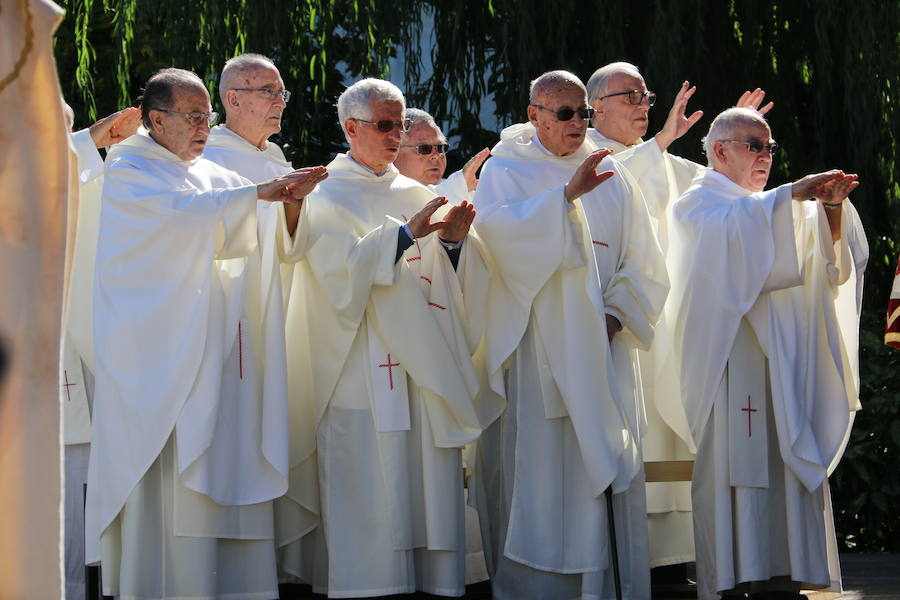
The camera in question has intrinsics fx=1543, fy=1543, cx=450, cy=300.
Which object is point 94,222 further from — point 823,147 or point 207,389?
point 823,147

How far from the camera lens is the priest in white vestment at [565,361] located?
6.68m

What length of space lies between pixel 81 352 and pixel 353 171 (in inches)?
61.7

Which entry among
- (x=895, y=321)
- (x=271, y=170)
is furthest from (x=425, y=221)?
(x=895, y=321)

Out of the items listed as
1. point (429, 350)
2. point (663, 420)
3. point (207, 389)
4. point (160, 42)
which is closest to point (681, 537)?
point (663, 420)

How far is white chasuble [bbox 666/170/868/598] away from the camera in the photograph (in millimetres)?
6906

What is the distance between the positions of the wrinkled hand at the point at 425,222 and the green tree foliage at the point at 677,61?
322cm

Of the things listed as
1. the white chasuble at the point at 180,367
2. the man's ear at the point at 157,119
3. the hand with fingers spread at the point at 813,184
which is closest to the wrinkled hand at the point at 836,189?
A: the hand with fingers spread at the point at 813,184

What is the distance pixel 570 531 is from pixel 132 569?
1867 millimetres

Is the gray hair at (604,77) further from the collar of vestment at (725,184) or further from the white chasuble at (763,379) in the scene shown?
the white chasuble at (763,379)

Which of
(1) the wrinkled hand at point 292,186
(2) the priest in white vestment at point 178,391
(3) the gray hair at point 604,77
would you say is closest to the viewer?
(1) the wrinkled hand at point 292,186

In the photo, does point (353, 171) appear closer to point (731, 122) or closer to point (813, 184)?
point (731, 122)

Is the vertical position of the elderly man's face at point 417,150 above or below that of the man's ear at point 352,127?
above

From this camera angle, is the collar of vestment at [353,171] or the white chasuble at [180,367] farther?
the collar of vestment at [353,171]

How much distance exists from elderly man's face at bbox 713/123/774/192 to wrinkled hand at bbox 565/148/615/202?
3.41 ft
